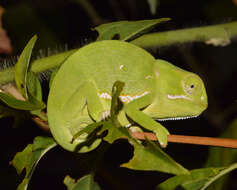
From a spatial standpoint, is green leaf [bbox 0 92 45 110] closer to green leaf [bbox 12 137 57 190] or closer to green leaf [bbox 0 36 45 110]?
green leaf [bbox 0 36 45 110]

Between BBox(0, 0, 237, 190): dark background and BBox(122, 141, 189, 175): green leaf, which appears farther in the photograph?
BBox(0, 0, 237, 190): dark background

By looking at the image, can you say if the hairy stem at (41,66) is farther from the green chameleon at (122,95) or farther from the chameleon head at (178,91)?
the chameleon head at (178,91)

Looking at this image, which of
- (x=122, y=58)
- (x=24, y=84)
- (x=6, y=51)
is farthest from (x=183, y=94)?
(x=6, y=51)

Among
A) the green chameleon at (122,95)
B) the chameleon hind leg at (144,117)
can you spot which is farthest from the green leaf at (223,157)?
the chameleon hind leg at (144,117)

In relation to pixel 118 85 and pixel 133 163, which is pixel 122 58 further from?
pixel 133 163

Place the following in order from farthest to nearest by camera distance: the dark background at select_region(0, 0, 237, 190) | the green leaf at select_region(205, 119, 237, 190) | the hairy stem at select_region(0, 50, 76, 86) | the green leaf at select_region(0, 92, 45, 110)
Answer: the dark background at select_region(0, 0, 237, 190) < the green leaf at select_region(205, 119, 237, 190) < the hairy stem at select_region(0, 50, 76, 86) < the green leaf at select_region(0, 92, 45, 110)

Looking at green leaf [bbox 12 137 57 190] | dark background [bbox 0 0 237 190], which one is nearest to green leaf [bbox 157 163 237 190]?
green leaf [bbox 12 137 57 190]

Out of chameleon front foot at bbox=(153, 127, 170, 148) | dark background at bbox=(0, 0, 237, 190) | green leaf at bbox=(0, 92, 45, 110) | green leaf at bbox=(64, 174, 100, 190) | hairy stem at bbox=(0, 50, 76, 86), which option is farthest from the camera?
dark background at bbox=(0, 0, 237, 190)
